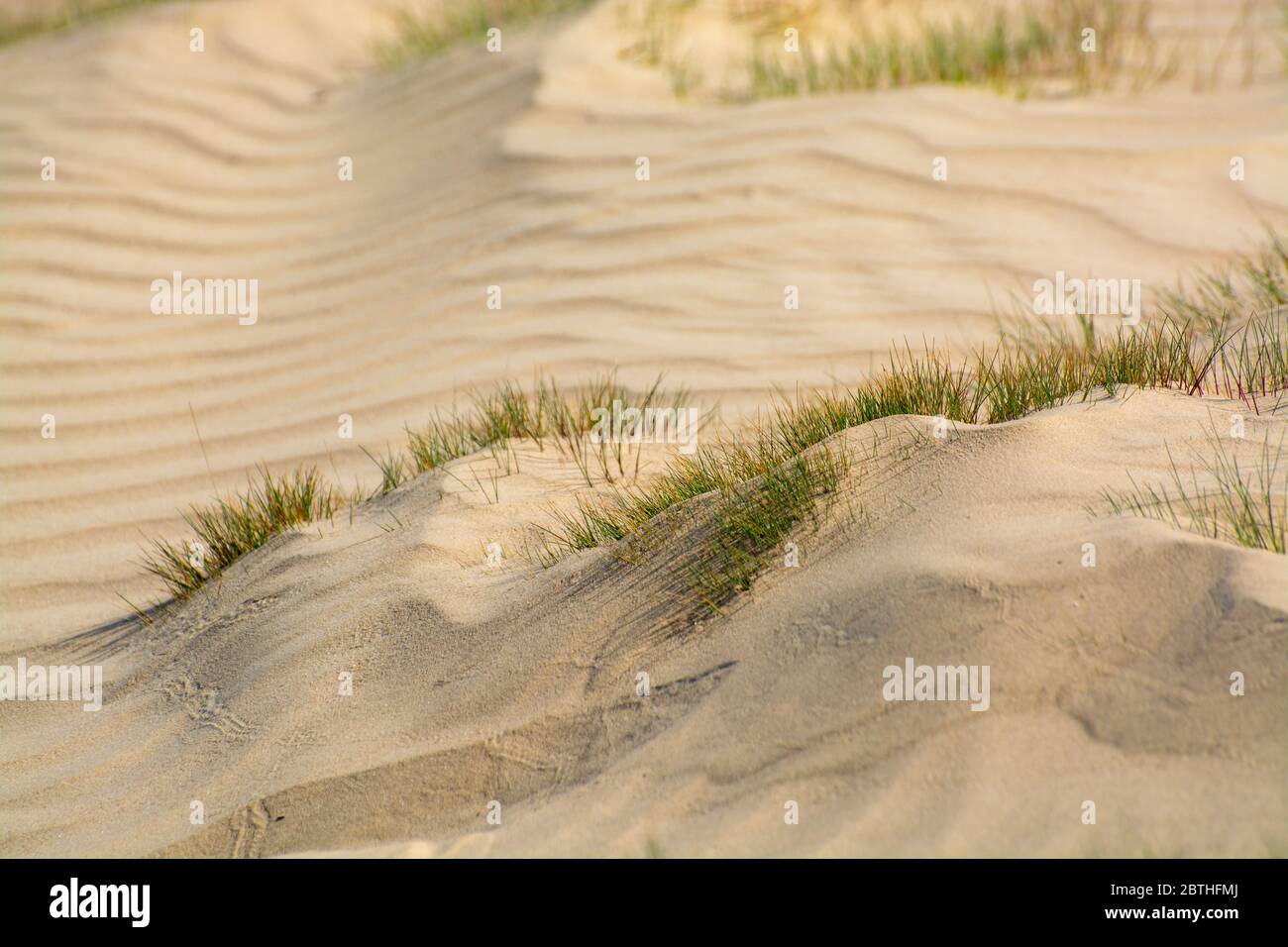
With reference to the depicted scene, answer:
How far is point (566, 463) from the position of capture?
12.7 feet

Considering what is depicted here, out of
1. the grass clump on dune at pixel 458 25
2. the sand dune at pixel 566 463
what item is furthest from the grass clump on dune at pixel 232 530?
the grass clump on dune at pixel 458 25

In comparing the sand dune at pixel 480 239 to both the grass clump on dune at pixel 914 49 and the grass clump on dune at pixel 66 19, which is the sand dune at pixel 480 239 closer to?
the grass clump on dune at pixel 914 49

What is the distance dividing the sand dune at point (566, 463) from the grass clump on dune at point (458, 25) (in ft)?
0.96

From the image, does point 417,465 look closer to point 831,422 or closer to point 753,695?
point 831,422

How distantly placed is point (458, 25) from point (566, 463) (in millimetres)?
4545

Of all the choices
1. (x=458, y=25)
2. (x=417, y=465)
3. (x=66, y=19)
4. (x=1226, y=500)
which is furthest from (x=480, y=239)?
(x=66, y=19)

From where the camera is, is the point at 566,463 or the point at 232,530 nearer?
the point at 232,530

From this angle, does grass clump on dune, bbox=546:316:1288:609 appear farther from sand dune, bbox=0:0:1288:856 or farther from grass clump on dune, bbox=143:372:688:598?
grass clump on dune, bbox=143:372:688:598

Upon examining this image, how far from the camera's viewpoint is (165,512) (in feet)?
13.9

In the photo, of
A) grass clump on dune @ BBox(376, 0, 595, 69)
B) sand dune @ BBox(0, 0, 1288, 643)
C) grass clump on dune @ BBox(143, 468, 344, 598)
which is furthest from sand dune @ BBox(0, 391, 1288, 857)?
grass clump on dune @ BBox(376, 0, 595, 69)

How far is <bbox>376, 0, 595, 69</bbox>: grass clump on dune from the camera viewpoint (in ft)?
24.1

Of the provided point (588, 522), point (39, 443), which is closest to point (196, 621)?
point (588, 522)
